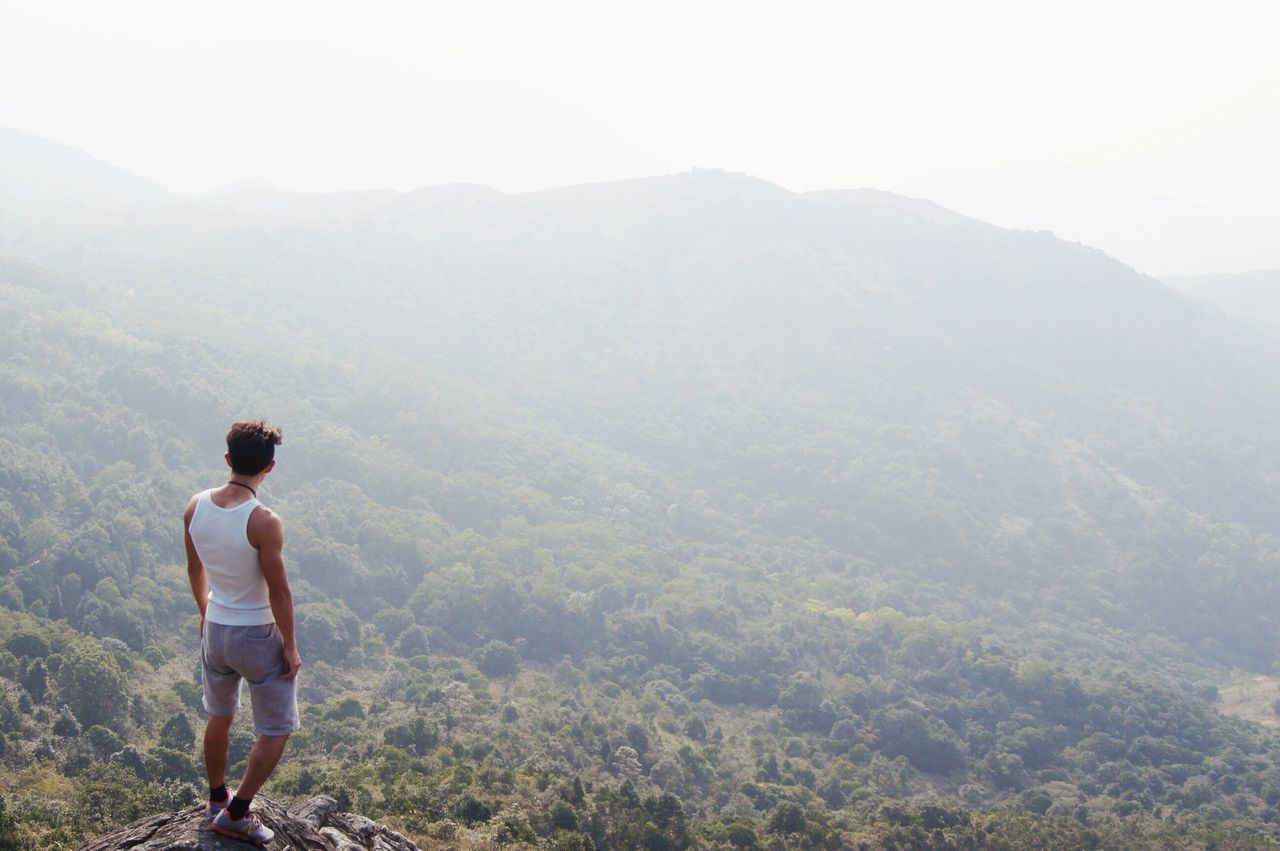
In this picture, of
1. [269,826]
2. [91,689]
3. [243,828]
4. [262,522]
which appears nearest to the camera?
[262,522]

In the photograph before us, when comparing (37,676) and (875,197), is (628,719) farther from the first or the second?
(875,197)

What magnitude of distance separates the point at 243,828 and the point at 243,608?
5.94 ft

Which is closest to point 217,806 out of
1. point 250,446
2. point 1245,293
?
point 250,446

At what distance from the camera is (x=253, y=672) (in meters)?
5.96

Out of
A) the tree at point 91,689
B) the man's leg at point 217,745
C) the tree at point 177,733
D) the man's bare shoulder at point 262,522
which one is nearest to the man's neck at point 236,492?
the man's bare shoulder at point 262,522

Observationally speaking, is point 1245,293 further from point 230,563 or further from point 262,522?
point 230,563

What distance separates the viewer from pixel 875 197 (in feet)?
534

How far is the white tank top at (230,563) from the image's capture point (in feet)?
18.6

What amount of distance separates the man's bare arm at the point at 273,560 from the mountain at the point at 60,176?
170114 millimetres

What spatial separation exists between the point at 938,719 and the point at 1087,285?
105m

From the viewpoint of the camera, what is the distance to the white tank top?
568 cm

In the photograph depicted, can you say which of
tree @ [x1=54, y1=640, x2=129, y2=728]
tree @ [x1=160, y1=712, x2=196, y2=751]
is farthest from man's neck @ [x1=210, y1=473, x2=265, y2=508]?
tree @ [x1=54, y1=640, x2=129, y2=728]

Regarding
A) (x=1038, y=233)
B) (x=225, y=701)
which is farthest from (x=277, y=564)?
(x=1038, y=233)

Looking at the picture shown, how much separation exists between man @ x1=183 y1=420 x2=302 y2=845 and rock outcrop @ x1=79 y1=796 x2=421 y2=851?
223 mm
